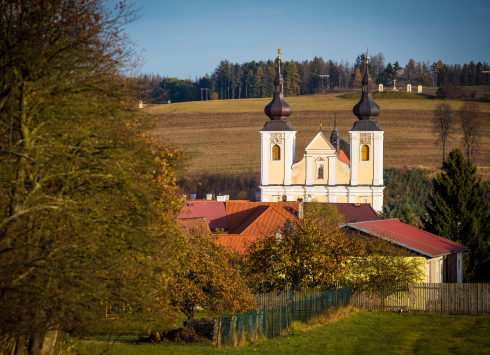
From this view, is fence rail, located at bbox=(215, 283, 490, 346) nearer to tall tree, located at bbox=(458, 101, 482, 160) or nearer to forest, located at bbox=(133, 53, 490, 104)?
tall tree, located at bbox=(458, 101, 482, 160)

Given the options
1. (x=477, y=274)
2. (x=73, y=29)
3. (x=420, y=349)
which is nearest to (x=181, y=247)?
(x=73, y=29)

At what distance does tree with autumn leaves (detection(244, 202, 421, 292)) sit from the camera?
24781 millimetres

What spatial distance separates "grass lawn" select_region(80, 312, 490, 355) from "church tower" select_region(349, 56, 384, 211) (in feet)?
138

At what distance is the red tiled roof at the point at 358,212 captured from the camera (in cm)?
5566

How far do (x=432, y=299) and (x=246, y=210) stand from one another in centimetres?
3136

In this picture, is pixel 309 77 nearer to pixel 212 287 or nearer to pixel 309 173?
pixel 309 173

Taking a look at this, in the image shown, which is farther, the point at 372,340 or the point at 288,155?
the point at 288,155

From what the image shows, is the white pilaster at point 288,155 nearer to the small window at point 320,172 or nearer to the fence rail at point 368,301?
the small window at point 320,172

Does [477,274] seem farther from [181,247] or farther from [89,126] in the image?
[89,126]

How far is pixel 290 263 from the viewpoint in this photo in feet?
81.1

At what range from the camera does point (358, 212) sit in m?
57.4

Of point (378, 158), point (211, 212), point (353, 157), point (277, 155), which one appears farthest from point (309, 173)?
point (211, 212)

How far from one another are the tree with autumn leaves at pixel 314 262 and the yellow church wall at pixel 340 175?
40205 millimetres

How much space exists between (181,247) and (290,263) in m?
11.3
